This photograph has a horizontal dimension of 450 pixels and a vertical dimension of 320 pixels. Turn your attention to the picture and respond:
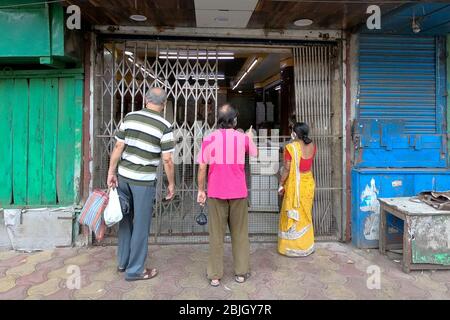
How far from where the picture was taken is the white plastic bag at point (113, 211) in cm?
296

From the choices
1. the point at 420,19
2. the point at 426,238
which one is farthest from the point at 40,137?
the point at 420,19

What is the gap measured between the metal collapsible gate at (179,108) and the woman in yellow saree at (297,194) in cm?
64

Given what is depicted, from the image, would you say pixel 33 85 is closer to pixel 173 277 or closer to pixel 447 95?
pixel 173 277

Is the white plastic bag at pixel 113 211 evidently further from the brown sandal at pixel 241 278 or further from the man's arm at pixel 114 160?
the brown sandal at pixel 241 278

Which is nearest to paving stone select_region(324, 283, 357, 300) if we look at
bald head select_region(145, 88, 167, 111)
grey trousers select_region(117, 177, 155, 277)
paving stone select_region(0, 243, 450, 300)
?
paving stone select_region(0, 243, 450, 300)

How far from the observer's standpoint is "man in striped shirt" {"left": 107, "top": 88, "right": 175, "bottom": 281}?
3014mm

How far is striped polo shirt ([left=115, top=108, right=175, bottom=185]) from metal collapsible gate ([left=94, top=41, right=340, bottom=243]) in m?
1.21

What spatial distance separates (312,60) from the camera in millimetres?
4398

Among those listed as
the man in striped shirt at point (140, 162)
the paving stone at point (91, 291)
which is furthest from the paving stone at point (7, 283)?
the man in striped shirt at point (140, 162)

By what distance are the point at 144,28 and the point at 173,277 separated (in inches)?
115

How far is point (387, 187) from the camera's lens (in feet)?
13.0

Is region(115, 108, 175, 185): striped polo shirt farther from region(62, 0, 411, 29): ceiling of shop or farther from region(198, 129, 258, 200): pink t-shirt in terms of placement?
region(62, 0, 411, 29): ceiling of shop

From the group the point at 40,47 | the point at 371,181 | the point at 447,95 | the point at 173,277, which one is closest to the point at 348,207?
the point at 371,181

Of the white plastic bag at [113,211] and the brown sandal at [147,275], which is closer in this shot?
the white plastic bag at [113,211]
